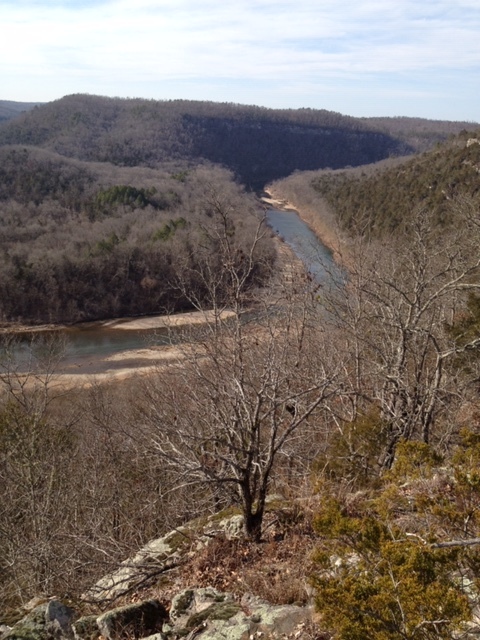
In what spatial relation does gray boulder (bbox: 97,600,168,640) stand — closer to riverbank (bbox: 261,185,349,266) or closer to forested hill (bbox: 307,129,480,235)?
forested hill (bbox: 307,129,480,235)

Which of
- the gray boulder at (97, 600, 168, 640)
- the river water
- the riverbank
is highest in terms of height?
the riverbank

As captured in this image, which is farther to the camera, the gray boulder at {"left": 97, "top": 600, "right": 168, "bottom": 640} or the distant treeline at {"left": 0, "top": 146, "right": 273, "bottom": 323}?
the distant treeline at {"left": 0, "top": 146, "right": 273, "bottom": 323}

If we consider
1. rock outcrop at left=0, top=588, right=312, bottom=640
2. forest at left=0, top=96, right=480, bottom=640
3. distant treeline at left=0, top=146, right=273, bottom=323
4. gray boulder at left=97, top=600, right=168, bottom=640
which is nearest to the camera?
forest at left=0, top=96, right=480, bottom=640

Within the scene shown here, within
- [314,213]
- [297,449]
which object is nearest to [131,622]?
[297,449]

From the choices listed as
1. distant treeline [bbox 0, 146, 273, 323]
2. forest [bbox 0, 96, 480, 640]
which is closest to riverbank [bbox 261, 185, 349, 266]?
distant treeline [bbox 0, 146, 273, 323]

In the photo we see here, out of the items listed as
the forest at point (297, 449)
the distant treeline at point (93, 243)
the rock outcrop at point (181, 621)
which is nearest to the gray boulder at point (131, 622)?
the rock outcrop at point (181, 621)

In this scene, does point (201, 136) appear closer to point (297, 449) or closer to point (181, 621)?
point (297, 449)

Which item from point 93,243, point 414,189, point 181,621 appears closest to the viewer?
point 181,621

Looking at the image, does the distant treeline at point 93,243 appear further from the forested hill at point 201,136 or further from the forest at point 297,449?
the forested hill at point 201,136
